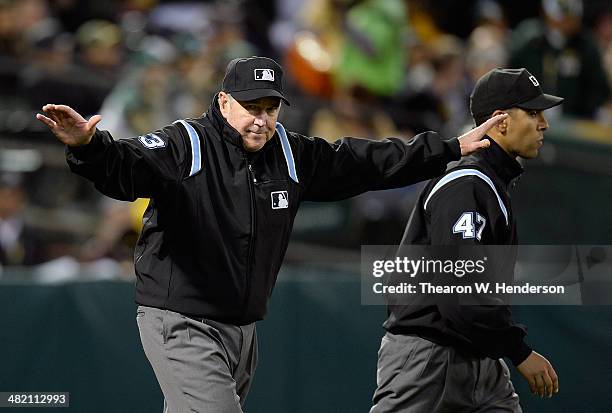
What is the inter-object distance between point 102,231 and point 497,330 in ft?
16.8

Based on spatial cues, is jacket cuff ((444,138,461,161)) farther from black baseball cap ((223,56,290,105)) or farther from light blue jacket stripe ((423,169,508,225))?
black baseball cap ((223,56,290,105))

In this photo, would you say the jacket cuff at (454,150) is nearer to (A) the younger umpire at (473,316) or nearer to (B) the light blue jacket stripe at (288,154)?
(A) the younger umpire at (473,316)

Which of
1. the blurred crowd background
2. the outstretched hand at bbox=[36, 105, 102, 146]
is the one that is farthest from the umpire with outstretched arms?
the blurred crowd background

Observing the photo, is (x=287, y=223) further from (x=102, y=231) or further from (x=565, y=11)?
(x=565, y=11)

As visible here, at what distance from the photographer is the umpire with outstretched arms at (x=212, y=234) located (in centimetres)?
426

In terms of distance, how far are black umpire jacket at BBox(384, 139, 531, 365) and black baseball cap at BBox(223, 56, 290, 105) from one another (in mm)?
762

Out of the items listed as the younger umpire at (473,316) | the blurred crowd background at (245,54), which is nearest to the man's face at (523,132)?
the younger umpire at (473,316)

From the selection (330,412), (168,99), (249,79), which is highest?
(168,99)

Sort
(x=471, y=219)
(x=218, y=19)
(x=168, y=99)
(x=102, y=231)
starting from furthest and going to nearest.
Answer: (x=218, y=19) → (x=168, y=99) → (x=102, y=231) → (x=471, y=219)

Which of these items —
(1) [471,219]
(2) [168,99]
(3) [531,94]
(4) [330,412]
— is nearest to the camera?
(1) [471,219]

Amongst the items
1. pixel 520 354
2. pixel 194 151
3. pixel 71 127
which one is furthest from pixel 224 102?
pixel 520 354

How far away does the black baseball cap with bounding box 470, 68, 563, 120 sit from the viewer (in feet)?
15.4

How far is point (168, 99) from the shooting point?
9484 millimetres

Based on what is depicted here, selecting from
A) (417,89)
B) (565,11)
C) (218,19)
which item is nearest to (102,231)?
(218,19)
